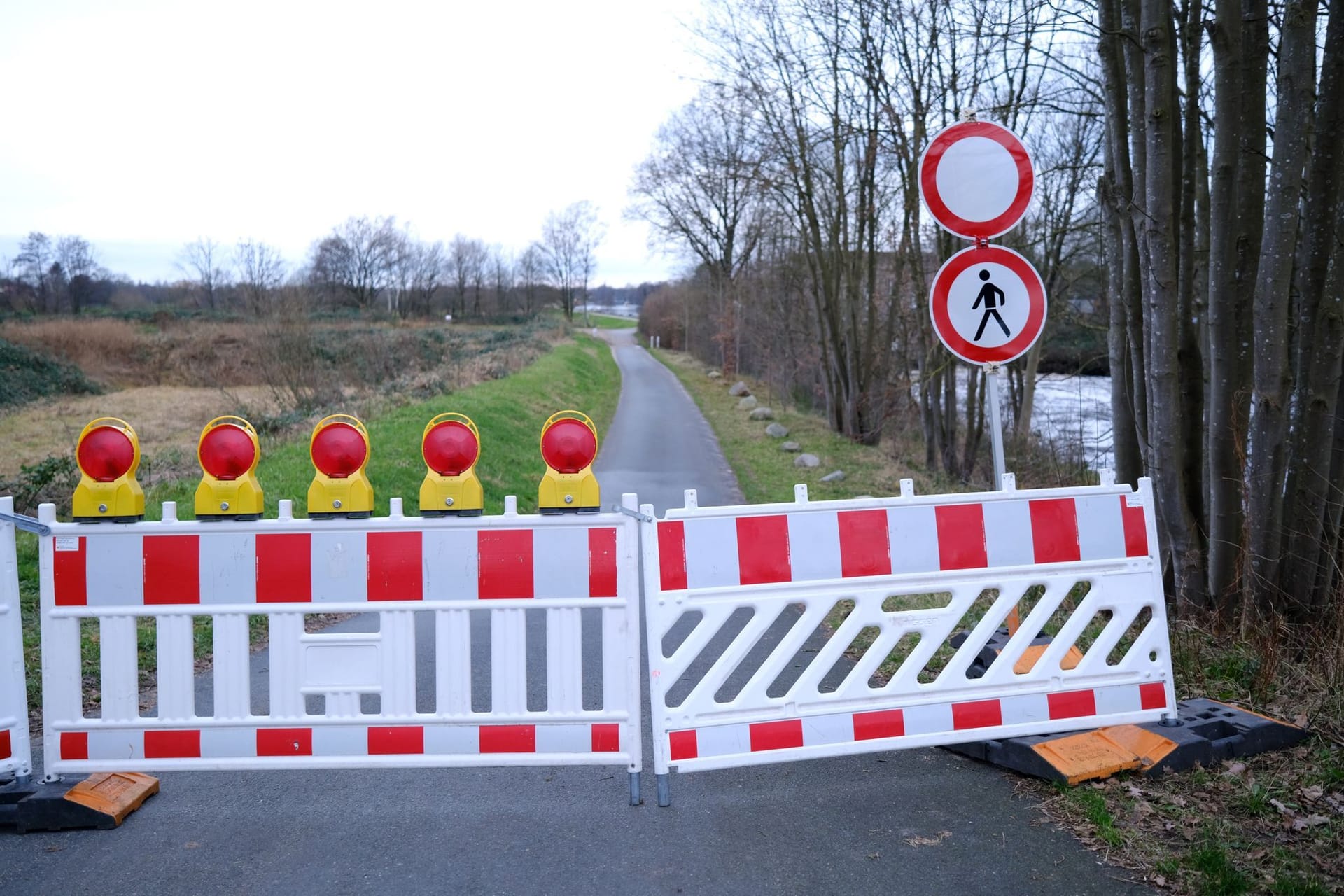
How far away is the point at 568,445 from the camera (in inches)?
166

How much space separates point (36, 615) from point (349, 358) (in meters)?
22.7

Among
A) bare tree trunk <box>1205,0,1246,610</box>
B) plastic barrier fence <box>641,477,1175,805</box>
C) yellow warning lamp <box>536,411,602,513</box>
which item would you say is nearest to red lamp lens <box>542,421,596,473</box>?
yellow warning lamp <box>536,411,602,513</box>

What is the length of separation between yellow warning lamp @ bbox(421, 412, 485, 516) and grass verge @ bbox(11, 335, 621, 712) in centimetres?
338

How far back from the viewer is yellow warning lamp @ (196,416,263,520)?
4.19m

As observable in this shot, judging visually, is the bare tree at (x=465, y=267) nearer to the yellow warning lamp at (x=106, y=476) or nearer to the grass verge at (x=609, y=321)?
the grass verge at (x=609, y=321)

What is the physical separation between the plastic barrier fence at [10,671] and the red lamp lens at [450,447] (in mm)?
1738

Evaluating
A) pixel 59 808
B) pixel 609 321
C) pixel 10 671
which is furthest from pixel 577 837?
pixel 609 321

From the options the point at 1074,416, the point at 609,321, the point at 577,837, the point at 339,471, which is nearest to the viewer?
the point at 577,837

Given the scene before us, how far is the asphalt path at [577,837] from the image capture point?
354cm

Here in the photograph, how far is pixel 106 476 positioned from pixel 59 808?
138 cm

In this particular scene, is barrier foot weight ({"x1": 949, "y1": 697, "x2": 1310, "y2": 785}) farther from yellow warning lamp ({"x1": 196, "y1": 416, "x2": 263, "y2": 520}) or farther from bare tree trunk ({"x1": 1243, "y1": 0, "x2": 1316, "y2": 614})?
yellow warning lamp ({"x1": 196, "y1": 416, "x2": 263, "y2": 520})

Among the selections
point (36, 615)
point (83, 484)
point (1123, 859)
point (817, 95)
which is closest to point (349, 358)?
point (817, 95)

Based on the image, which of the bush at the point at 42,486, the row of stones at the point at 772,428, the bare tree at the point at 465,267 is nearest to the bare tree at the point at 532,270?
the bare tree at the point at 465,267

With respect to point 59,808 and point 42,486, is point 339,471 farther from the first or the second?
point 42,486
